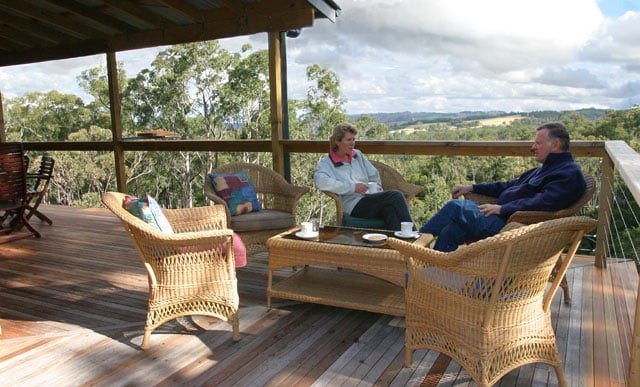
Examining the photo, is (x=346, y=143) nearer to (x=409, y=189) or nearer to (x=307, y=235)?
(x=409, y=189)

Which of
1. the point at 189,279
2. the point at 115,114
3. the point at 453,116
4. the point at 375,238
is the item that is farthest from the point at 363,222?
the point at 115,114

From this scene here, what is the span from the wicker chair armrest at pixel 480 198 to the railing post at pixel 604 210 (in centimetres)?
82

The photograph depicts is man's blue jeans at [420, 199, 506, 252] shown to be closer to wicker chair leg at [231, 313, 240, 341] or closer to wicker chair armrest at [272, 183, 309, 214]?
wicker chair armrest at [272, 183, 309, 214]

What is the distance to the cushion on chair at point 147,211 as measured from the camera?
103 inches

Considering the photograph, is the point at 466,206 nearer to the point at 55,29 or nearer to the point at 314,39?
the point at 55,29

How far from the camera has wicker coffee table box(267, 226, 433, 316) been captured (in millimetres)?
2729

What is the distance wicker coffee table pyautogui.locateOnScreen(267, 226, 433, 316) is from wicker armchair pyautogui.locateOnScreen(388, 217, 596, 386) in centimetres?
50

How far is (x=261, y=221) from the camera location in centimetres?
389

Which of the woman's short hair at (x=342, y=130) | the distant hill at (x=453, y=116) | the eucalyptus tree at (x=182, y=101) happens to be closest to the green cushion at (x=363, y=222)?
the woman's short hair at (x=342, y=130)

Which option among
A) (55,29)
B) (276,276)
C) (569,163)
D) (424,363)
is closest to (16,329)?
(276,276)

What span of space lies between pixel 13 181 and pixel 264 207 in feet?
9.61

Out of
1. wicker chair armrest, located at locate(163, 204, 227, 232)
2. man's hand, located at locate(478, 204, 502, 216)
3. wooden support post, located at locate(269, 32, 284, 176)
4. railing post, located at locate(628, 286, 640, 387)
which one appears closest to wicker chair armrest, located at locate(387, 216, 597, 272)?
railing post, located at locate(628, 286, 640, 387)

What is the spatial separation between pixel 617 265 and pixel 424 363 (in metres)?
2.37

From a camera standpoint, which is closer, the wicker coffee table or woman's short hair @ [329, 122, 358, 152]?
the wicker coffee table
